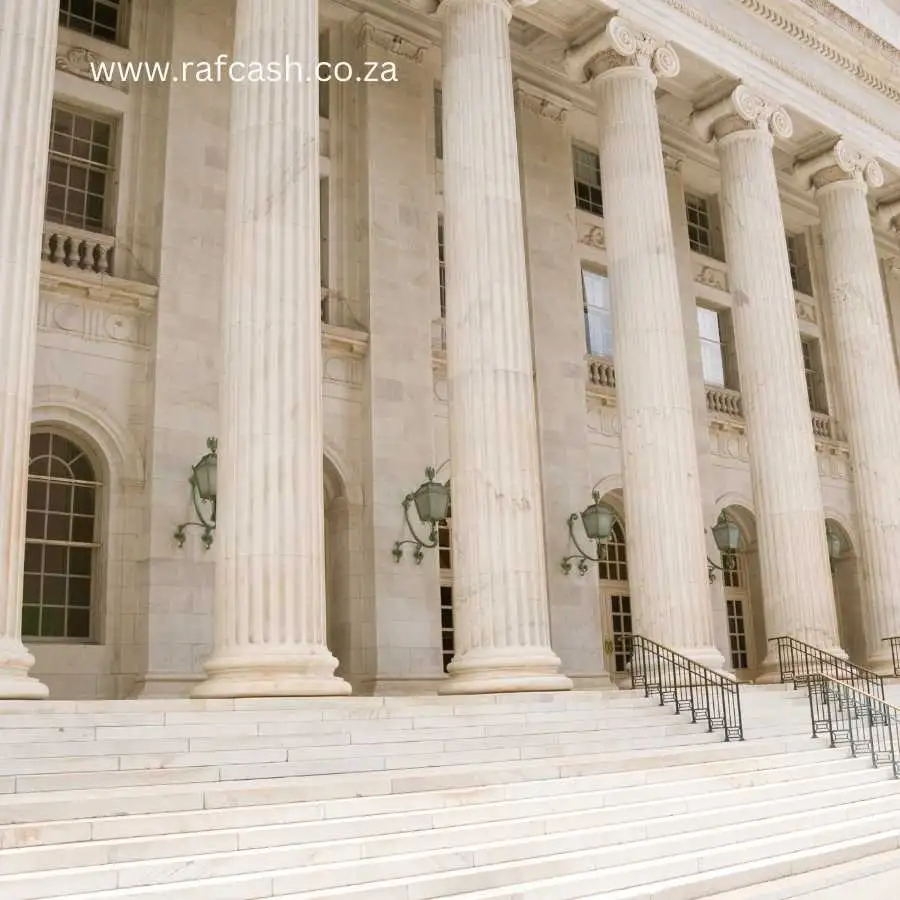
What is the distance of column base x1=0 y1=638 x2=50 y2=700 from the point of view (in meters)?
10.8

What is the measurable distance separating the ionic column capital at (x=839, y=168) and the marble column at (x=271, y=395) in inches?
565

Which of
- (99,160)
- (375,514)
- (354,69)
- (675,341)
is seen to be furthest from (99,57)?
(675,341)

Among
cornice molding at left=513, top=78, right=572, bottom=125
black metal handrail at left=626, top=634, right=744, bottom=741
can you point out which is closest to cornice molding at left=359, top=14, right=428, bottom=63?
cornice molding at left=513, top=78, right=572, bottom=125

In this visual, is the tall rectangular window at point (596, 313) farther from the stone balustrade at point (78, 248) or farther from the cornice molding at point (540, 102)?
the stone balustrade at point (78, 248)

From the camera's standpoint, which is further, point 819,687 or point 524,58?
point 524,58

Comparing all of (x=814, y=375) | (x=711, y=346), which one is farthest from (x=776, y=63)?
(x=814, y=375)

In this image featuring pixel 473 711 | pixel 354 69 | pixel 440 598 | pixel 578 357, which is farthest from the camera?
pixel 578 357

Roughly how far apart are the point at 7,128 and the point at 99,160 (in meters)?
6.37

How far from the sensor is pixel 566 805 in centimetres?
1085

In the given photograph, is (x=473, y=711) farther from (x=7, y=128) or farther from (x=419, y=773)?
(x=7, y=128)

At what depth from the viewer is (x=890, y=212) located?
91.6ft

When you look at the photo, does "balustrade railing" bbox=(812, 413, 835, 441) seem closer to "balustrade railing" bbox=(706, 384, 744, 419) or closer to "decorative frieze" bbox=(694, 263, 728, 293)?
"balustrade railing" bbox=(706, 384, 744, 419)

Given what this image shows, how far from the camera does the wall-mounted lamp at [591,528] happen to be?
21.1m

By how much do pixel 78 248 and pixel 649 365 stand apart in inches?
393
